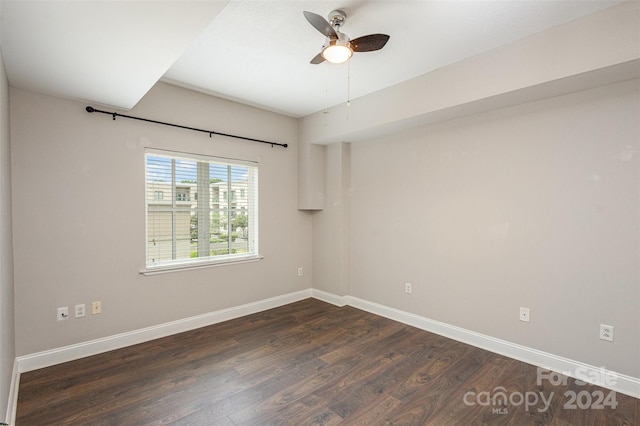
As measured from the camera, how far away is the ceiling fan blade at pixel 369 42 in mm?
2084

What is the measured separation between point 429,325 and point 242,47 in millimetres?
3356

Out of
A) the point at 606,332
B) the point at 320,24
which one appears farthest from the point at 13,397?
the point at 606,332

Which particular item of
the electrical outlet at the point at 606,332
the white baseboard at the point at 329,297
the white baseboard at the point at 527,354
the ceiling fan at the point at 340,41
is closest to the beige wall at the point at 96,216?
the white baseboard at the point at 329,297

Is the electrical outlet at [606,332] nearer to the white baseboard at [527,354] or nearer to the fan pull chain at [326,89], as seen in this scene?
the white baseboard at [527,354]

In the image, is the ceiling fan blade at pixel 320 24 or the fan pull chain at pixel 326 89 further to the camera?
the fan pull chain at pixel 326 89

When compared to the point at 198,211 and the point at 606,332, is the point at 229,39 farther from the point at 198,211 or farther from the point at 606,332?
the point at 606,332

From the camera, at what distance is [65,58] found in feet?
6.61

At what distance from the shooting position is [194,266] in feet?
11.4

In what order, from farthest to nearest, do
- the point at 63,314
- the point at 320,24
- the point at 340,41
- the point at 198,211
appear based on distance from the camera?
the point at 198,211 < the point at 63,314 < the point at 340,41 < the point at 320,24

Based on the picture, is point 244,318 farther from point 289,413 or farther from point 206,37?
point 206,37

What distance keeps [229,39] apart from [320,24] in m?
0.89

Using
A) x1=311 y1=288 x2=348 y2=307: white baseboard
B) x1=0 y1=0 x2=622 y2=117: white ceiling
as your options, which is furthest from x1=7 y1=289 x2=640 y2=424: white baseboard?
x1=0 y1=0 x2=622 y2=117: white ceiling

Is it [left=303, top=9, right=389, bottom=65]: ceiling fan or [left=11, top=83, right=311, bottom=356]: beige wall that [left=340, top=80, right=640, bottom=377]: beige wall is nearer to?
[left=303, top=9, right=389, bottom=65]: ceiling fan

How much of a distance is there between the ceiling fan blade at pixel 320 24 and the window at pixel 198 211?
7.09 ft
